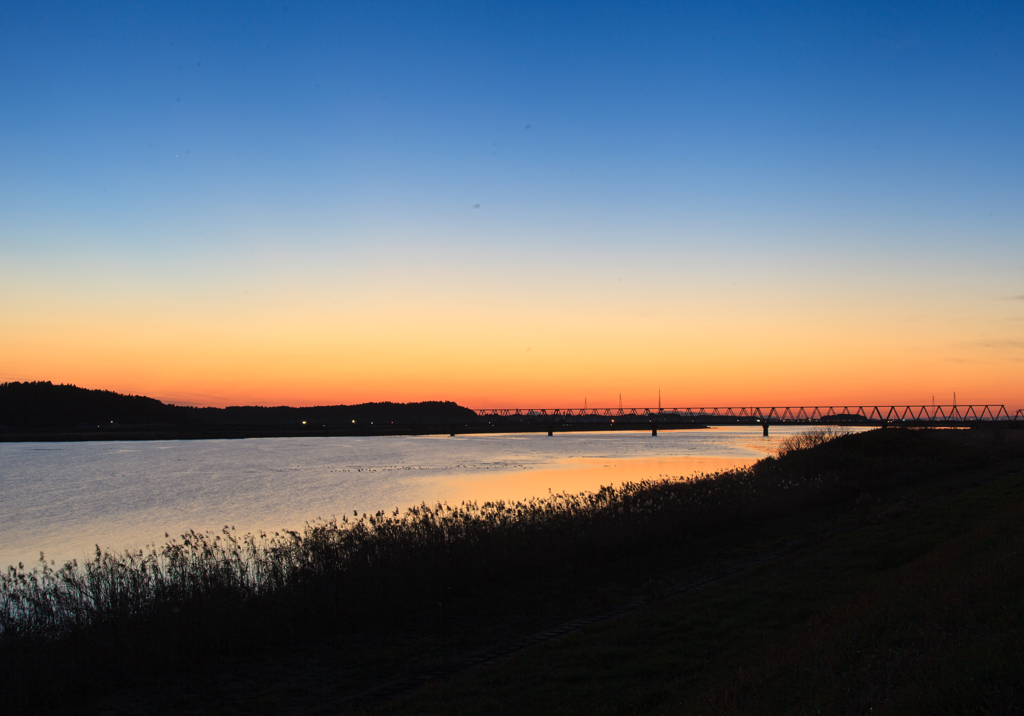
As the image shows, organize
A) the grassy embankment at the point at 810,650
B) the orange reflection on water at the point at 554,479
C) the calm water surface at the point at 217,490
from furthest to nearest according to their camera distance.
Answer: the orange reflection on water at the point at 554,479
the calm water surface at the point at 217,490
the grassy embankment at the point at 810,650

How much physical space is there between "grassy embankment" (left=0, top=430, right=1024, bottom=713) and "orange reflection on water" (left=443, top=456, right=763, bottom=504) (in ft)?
86.0

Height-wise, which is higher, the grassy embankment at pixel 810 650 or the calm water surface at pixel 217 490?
the grassy embankment at pixel 810 650

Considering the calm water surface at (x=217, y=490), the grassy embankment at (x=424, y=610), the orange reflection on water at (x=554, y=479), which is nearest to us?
the grassy embankment at (x=424, y=610)

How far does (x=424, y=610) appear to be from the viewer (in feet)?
61.3

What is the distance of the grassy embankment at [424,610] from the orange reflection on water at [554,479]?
86.0 ft

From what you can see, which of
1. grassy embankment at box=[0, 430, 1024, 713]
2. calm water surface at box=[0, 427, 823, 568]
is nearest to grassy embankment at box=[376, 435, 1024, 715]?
grassy embankment at box=[0, 430, 1024, 713]

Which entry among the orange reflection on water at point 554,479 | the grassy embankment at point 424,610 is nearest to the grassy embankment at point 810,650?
the grassy embankment at point 424,610

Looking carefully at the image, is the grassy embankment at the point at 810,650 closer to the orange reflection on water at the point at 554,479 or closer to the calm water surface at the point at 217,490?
the calm water surface at the point at 217,490

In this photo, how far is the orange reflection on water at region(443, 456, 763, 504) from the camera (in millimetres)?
56000

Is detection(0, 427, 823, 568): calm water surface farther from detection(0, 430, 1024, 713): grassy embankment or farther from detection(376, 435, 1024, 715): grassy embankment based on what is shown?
detection(376, 435, 1024, 715): grassy embankment

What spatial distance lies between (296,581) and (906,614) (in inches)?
579

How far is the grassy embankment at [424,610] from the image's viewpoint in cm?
1220

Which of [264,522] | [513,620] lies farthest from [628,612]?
[264,522]

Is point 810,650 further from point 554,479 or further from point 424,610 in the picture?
point 554,479
